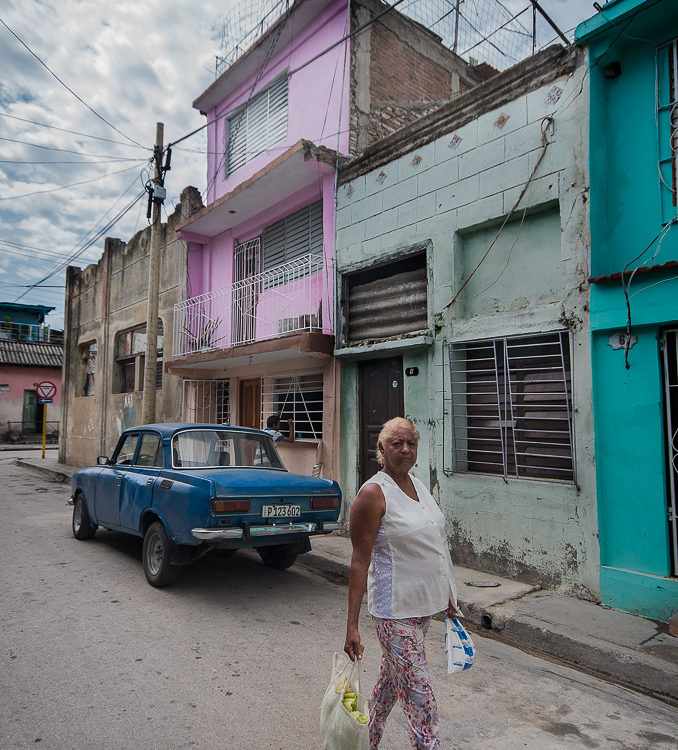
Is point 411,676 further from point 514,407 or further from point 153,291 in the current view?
point 153,291

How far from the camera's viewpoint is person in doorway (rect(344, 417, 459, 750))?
237cm

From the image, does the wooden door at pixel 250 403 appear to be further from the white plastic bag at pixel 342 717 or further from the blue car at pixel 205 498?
the white plastic bag at pixel 342 717

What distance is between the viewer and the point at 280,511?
17.6 feet

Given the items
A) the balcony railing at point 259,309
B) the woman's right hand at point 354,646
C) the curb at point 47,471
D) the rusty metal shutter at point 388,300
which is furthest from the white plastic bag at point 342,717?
the curb at point 47,471

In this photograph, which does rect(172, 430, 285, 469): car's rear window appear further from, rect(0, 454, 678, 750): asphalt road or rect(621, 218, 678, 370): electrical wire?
rect(621, 218, 678, 370): electrical wire

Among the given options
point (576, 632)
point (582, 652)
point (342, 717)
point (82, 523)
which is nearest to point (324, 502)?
point (576, 632)

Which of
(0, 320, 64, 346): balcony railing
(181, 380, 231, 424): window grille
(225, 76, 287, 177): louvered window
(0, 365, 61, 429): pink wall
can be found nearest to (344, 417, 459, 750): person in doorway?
(225, 76, 287, 177): louvered window

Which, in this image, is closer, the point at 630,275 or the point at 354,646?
the point at 354,646

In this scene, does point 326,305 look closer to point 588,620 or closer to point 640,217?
point 640,217

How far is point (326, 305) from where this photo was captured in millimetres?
9219

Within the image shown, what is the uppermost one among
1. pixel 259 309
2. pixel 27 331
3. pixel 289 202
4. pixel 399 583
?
pixel 27 331

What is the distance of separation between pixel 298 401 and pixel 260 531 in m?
4.97

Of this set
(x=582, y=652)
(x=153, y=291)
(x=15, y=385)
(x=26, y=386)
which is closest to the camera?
(x=582, y=652)

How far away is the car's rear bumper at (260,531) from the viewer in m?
4.98
